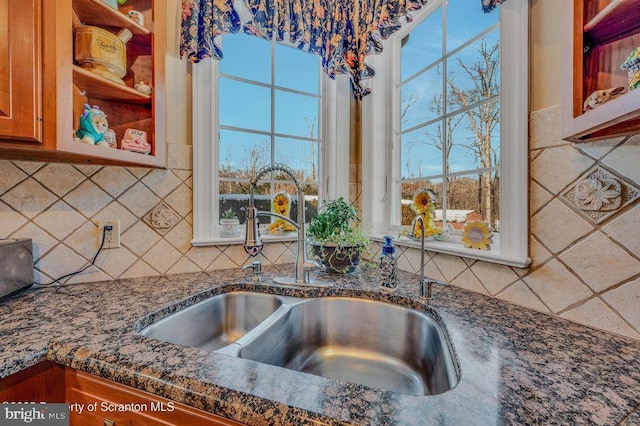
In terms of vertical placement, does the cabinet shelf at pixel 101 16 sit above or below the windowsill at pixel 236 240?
above

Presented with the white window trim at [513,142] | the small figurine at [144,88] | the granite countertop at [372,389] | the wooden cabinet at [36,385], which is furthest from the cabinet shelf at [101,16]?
the white window trim at [513,142]

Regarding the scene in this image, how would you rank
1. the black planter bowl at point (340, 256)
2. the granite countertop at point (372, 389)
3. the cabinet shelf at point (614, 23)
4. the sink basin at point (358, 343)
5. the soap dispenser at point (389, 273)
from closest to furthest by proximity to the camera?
1. the granite countertop at point (372, 389)
2. the cabinet shelf at point (614, 23)
3. the sink basin at point (358, 343)
4. the soap dispenser at point (389, 273)
5. the black planter bowl at point (340, 256)

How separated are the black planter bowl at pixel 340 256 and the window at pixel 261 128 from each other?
447mm

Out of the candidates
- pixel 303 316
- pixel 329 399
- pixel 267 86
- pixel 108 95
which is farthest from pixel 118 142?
pixel 329 399

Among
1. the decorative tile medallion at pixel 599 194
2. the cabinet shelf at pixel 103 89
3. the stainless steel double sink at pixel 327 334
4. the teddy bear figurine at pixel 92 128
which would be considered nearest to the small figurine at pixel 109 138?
the teddy bear figurine at pixel 92 128

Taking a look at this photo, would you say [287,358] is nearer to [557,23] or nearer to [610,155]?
[610,155]

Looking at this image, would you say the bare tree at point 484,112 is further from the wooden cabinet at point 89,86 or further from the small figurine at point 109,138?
the small figurine at point 109,138

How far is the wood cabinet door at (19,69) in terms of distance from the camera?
73cm

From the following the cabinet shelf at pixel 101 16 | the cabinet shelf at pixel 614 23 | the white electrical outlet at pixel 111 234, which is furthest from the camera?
the white electrical outlet at pixel 111 234

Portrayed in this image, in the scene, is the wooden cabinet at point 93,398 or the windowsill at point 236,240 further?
the windowsill at point 236,240

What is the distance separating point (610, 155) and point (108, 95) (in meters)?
1.66

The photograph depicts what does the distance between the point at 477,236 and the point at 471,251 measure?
0.24 ft

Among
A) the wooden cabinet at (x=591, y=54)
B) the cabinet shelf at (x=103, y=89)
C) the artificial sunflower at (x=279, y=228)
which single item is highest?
the cabinet shelf at (x=103, y=89)

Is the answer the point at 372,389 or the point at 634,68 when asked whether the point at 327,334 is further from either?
the point at 634,68
